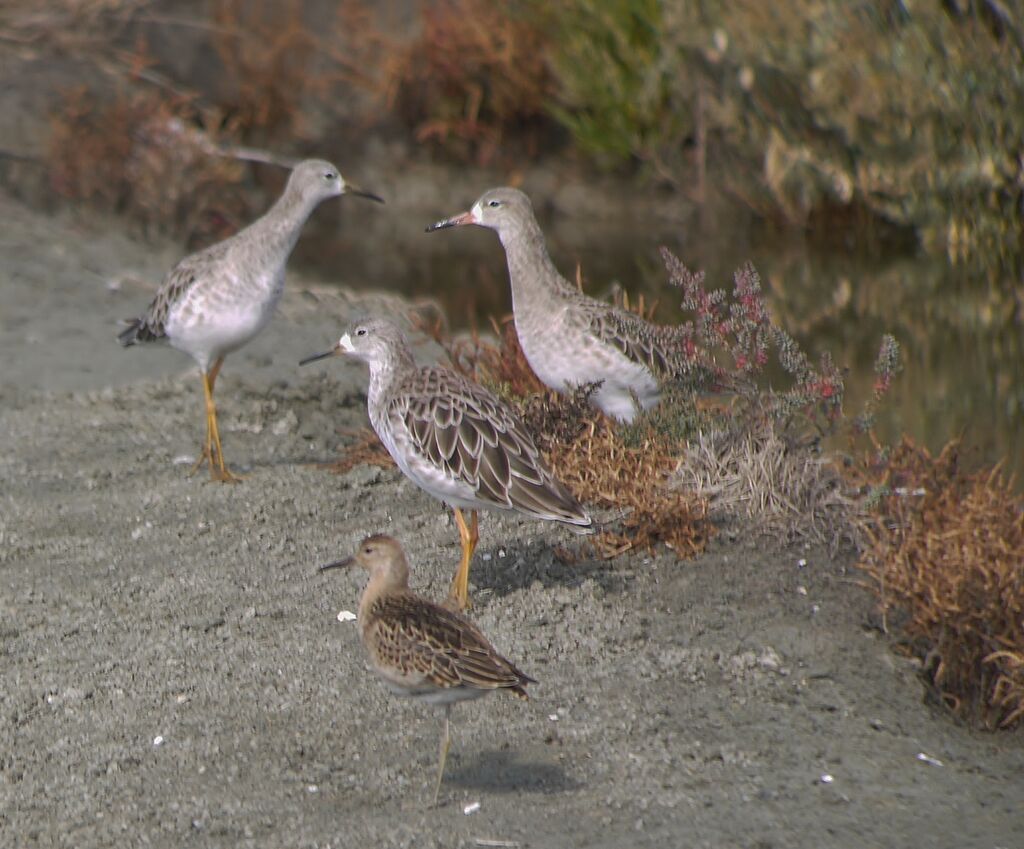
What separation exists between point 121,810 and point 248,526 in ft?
7.81

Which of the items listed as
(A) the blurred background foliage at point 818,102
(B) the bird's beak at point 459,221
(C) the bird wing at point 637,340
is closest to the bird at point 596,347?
(C) the bird wing at point 637,340

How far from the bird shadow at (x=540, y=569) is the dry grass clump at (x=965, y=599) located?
100 centimetres

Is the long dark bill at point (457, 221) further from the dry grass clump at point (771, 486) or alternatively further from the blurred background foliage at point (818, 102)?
the blurred background foliage at point (818, 102)

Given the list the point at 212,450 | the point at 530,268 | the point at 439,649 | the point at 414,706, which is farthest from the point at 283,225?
the point at 439,649

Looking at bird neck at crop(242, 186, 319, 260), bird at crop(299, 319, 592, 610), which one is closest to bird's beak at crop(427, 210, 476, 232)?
bird neck at crop(242, 186, 319, 260)

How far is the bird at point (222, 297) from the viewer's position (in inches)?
307

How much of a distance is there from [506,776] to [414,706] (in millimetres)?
602

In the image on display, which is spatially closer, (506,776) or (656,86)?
(506,776)

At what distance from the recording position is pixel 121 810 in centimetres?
495

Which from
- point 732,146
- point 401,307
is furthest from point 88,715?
point 732,146

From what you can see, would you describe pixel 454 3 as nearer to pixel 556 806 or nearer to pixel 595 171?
pixel 595 171

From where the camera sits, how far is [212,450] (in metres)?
8.10

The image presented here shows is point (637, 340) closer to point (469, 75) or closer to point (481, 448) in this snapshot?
point (481, 448)

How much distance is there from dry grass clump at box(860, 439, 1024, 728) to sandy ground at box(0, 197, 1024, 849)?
176 mm
